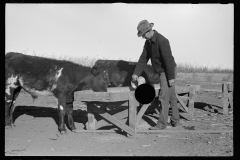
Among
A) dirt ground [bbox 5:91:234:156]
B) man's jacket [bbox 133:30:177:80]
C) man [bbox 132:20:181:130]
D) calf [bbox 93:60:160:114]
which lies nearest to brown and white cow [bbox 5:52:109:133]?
dirt ground [bbox 5:91:234:156]

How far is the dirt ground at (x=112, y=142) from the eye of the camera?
482cm

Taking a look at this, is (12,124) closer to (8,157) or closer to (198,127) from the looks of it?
(8,157)

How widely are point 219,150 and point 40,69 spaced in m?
4.63

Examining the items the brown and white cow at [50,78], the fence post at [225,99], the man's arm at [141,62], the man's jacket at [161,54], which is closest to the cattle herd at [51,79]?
the brown and white cow at [50,78]

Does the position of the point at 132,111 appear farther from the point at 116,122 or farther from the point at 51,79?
the point at 51,79

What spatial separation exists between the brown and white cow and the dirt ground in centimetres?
62

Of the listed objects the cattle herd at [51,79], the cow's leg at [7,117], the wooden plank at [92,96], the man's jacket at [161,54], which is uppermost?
the man's jacket at [161,54]

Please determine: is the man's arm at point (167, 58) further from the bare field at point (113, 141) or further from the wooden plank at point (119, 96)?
the bare field at point (113, 141)

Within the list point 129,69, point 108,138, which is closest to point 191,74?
point 129,69

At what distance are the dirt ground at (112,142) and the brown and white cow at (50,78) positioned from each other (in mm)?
622

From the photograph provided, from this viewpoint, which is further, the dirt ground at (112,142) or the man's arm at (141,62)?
the man's arm at (141,62)

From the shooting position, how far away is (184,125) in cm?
708

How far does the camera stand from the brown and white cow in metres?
6.64

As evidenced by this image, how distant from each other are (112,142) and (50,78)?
94.8 inches
